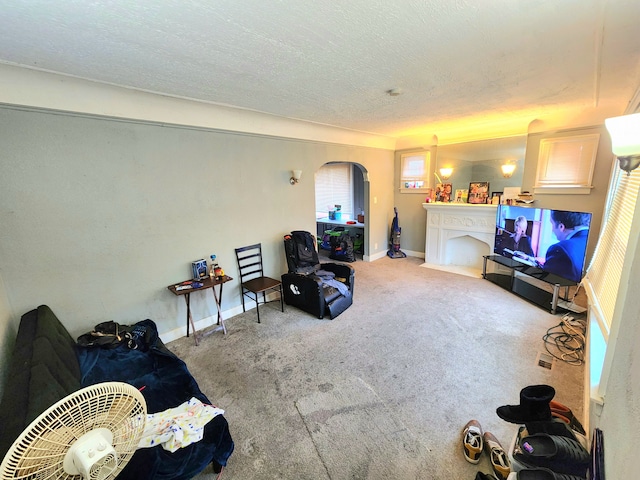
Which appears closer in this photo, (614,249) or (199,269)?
(614,249)

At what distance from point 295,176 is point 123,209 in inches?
83.9

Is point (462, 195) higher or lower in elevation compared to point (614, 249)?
higher

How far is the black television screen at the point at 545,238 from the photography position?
2965 mm

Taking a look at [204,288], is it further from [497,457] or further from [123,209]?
[497,457]

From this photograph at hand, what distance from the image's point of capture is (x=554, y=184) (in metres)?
3.96

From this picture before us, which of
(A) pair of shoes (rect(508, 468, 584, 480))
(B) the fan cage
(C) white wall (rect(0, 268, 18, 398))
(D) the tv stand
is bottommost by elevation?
(D) the tv stand

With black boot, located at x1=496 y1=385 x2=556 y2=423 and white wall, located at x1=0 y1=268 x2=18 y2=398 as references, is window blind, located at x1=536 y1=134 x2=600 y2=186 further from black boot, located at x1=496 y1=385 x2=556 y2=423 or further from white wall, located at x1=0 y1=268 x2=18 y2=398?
white wall, located at x1=0 y1=268 x2=18 y2=398

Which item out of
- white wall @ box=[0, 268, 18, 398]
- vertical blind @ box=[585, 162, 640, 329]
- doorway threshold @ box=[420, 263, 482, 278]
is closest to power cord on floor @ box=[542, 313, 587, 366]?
vertical blind @ box=[585, 162, 640, 329]

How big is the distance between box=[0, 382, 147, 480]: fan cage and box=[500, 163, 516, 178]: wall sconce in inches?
210

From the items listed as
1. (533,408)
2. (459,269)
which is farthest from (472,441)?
(459,269)

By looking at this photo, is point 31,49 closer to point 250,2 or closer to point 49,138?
point 49,138

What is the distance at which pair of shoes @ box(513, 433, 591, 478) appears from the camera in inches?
43.3

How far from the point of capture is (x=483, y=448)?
1.68 metres

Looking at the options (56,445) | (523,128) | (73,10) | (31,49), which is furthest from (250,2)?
(523,128)
